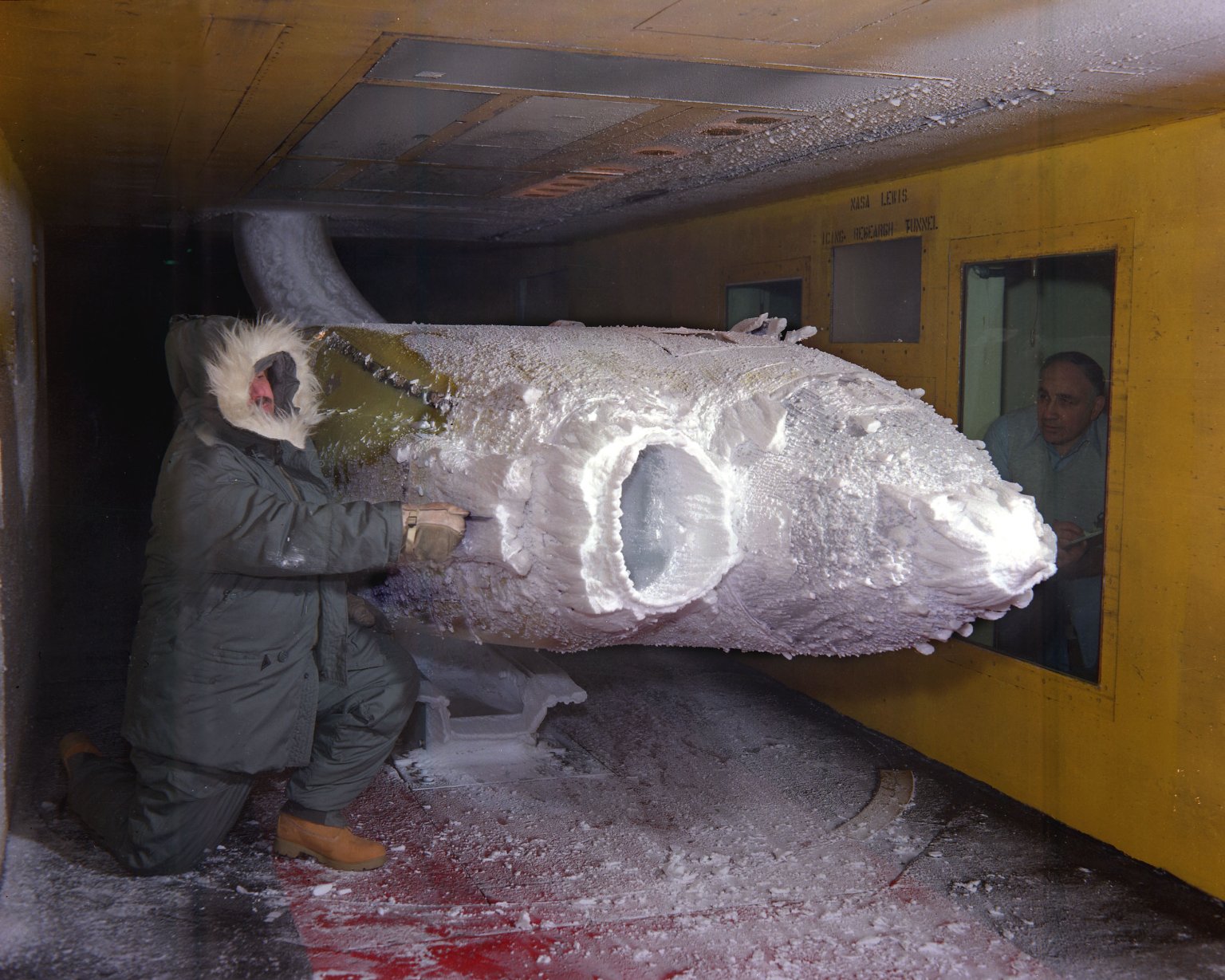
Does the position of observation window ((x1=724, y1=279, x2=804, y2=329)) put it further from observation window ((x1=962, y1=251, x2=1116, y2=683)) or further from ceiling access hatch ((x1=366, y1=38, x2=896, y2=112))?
ceiling access hatch ((x1=366, y1=38, x2=896, y2=112))

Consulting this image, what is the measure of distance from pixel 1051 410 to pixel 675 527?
5.20 feet

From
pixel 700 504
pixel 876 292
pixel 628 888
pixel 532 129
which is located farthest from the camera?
pixel 876 292

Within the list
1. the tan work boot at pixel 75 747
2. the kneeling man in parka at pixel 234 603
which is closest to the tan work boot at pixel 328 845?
the kneeling man in parka at pixel 234 603

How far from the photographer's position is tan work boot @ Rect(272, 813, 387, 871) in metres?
2.92

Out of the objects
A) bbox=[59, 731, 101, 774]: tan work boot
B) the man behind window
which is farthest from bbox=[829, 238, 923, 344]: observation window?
bbox=[59, 731, 101, 774]: tan work boot

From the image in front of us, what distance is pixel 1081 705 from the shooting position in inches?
134

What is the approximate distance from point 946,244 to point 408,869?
2.79m

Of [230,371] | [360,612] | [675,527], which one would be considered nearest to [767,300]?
[675,527]

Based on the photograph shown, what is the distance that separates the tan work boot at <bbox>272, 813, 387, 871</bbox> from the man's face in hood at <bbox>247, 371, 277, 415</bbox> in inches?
43.7

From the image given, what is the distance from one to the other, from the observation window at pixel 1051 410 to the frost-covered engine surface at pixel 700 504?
2.88 ft

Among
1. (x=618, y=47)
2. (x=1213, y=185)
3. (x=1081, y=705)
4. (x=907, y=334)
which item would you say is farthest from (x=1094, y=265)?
(x=618, y=47)

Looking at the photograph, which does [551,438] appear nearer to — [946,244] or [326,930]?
[326,930]

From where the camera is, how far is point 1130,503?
3.22 m

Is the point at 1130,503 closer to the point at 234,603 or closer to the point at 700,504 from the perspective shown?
the point at 700,504
